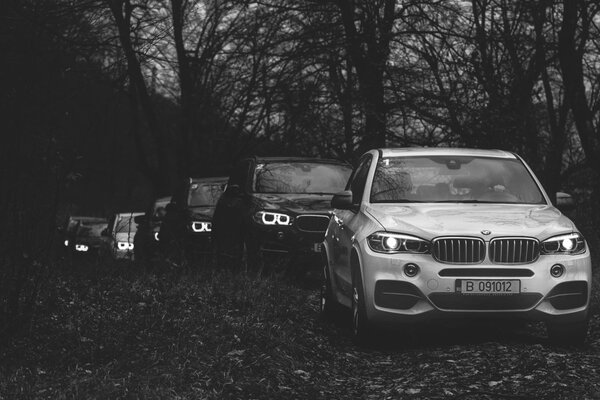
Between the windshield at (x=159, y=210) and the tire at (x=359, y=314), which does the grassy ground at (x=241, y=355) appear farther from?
the windshield at (x=159, y=210)

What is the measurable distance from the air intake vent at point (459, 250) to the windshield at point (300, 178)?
5841mm

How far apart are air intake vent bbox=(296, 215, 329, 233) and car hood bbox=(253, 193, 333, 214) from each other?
81 millimetres

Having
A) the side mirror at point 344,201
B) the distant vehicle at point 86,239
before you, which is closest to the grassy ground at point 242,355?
the side mirror at point 344,201

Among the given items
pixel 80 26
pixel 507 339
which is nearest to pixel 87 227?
pixel 80 26

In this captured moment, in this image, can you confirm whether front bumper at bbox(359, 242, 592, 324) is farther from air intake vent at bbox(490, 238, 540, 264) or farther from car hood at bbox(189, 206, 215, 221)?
car hood at bbox(189, 206, 215, 221)

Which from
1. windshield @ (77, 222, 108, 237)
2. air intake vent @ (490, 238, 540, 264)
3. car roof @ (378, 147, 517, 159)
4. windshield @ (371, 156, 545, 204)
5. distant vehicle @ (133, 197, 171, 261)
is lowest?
windshield @ (77, 222, 108, 237)

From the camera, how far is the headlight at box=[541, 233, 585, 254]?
8.40m

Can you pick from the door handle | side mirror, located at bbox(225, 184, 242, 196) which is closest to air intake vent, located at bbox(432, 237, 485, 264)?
the door handle

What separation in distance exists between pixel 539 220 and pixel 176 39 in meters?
17.3

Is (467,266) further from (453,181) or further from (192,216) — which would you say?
(192,216)

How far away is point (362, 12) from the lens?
1817 cm

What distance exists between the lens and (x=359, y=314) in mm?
8680

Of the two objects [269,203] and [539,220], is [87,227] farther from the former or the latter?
[539,220]

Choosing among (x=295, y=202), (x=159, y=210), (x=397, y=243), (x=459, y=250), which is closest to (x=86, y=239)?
(x=159, y=210)
